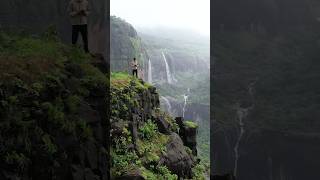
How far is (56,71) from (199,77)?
141 m

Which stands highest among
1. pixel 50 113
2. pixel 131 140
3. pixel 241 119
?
pixel 50 113

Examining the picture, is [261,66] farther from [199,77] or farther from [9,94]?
[9,94]

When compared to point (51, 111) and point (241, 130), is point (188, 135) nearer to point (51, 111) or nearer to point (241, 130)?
point (51, 111)

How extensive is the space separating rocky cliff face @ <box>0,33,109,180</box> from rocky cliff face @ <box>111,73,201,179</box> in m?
5.96

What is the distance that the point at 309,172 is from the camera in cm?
4988

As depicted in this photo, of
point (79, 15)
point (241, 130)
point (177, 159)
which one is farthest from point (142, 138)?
point (241, 130)

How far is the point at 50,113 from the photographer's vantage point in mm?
7082

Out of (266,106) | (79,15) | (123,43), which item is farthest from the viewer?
(123,43)

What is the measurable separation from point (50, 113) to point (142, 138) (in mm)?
12897

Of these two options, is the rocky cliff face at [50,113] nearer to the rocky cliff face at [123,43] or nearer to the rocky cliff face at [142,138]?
the rocky cliff face at [142,138]

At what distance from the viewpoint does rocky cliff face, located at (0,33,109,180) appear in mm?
6508

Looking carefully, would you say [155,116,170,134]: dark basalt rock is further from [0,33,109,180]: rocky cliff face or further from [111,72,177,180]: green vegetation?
[0,33,109,180]: rocky cliff face

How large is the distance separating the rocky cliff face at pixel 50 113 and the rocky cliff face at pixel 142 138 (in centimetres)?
596

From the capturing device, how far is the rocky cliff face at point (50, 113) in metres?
6.51
